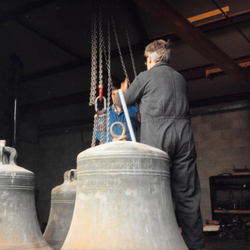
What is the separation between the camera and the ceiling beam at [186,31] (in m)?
3.47

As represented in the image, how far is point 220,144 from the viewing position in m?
8.09

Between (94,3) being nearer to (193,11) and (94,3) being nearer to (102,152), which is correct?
(193,11)

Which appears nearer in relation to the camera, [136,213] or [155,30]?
[136,213]

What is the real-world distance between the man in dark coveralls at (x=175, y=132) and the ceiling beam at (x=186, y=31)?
165 centimetres

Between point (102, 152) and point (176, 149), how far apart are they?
655mm

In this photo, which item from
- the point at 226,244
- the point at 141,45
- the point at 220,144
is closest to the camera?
the point at 226,244

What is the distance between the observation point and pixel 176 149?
1915 millimetres

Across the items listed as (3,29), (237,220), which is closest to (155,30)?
(3,29)

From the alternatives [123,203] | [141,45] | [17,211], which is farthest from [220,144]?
[123,203]

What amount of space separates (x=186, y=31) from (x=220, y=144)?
468 centimetres

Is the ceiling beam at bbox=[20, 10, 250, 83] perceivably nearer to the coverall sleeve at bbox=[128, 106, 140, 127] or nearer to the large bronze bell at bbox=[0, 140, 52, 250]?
the coverall sleeve at bbox=[128, 106, 140, 127]

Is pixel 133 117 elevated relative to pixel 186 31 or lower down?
lower down

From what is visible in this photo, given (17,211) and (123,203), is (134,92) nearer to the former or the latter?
(123,203)

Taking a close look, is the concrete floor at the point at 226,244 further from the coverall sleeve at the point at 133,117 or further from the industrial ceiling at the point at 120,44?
the industrial ceiling at the point at 120,44
